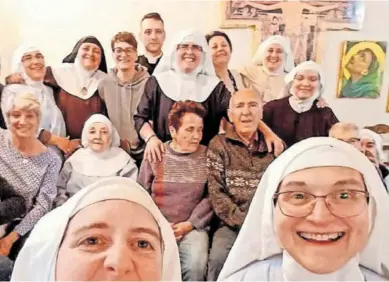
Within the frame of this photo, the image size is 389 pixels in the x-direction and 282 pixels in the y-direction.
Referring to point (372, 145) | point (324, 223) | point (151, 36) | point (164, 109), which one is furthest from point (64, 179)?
point (372, 145)

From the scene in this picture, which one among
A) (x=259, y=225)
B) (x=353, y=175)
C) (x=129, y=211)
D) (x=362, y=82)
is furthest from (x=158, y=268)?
(x=362, y=82)

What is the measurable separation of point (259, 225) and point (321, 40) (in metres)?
0.44

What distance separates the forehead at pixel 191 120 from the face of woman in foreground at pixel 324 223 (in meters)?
0.25

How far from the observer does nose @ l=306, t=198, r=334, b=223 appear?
1364mm

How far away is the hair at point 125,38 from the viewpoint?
142 cm

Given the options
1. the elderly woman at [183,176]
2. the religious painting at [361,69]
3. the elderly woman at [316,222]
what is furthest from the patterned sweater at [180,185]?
the religious painting at [361,69]

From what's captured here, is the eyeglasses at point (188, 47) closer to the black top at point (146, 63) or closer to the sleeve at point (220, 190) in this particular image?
the black top at point (146, 63)

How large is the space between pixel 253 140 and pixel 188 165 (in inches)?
6.2

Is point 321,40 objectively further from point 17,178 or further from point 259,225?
point 17,178

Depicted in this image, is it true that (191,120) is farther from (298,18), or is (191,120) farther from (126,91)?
(298,18)

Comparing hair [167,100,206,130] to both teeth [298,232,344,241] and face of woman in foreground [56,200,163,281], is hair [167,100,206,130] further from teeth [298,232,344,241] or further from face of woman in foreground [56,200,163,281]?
teeth [298,232,344,241]

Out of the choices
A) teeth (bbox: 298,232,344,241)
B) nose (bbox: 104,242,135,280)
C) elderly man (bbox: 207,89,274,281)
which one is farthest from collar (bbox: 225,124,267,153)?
nose (bbox: 104,242,135,280)

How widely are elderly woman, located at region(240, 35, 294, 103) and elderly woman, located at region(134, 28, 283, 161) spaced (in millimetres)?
65

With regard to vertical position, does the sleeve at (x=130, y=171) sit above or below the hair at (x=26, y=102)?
below
